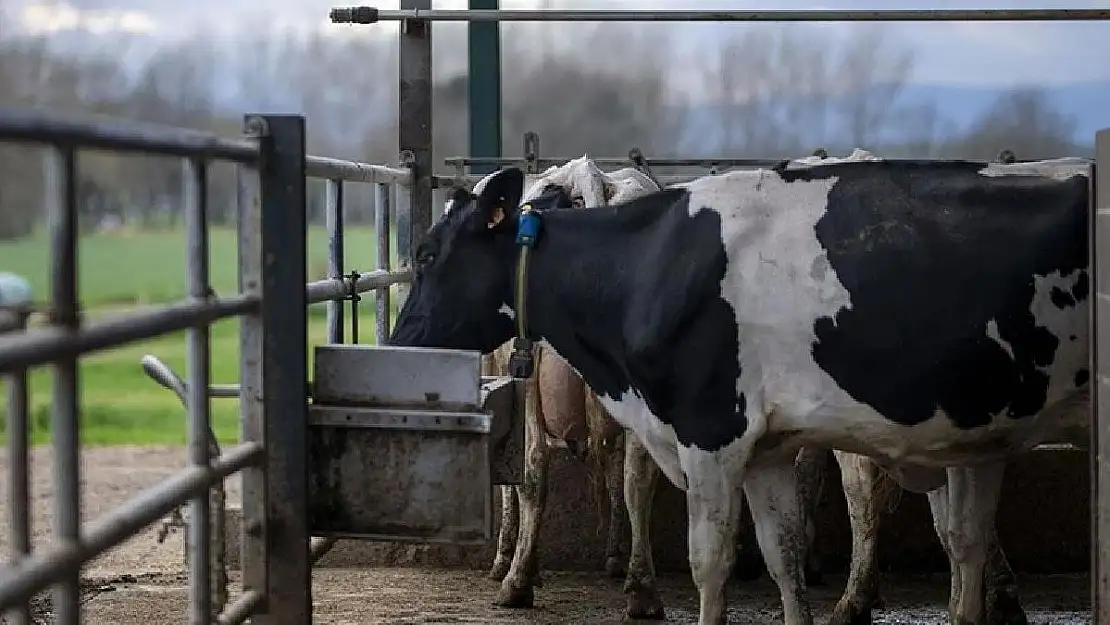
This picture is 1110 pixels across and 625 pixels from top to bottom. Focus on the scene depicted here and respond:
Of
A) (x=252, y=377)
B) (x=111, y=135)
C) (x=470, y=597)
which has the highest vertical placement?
(x=111, y=135)

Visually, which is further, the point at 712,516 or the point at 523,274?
the point at 523,274

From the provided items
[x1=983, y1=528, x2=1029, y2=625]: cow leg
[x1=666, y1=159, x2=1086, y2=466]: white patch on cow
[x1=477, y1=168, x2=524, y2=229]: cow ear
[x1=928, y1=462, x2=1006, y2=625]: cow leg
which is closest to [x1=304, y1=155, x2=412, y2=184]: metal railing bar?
[x1=477, y1=168, x2=524, y2=229]: cow ear

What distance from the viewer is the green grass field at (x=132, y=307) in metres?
4.07

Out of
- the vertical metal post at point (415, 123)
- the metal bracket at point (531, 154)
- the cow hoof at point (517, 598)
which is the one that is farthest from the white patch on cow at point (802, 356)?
the metal bracket at point (531, 154)

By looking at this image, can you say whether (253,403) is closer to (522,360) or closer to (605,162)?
(522,360)

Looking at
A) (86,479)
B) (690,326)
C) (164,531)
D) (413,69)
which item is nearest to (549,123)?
(86,479)

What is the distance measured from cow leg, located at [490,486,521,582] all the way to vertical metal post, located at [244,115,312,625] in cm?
287

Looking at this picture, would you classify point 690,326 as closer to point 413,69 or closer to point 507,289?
point 507,289

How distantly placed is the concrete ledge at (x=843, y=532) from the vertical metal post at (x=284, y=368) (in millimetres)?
3014

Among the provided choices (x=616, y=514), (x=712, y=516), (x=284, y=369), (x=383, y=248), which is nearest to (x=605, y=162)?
(x=383, y=248)

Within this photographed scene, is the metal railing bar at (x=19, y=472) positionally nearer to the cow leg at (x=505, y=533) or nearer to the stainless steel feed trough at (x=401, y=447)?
the stainless steel feed trough at (x=401, y=447)

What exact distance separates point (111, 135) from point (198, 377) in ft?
2.66

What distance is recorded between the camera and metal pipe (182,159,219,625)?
340 centimetres

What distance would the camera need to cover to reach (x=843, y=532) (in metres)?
7.05
